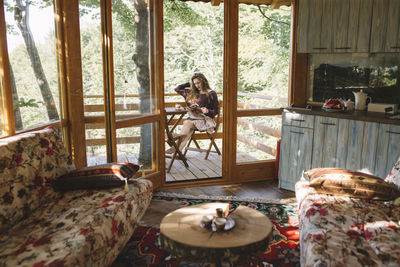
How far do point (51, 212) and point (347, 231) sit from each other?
5.79 feet

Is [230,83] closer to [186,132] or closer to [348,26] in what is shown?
[348,26]

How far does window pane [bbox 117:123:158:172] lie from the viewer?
3535 millimetres

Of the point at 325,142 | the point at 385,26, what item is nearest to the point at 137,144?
the point at 325,142

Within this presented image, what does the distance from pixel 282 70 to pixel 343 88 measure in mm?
719

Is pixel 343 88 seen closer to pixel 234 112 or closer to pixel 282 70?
pixel 282 70

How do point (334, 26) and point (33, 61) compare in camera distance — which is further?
point (334, 26)

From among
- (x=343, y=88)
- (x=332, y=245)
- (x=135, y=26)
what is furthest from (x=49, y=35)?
(x=343, y=88)

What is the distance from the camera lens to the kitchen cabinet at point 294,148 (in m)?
3.74

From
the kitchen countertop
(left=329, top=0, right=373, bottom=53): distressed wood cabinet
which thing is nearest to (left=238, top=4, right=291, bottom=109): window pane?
the kitchen countertop

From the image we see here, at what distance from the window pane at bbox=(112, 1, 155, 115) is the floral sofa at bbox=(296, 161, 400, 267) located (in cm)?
190

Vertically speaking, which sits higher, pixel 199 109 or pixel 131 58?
pixel 131 58

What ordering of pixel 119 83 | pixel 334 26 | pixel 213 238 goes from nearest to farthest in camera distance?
1. pixel 213 238
2. pixel 119 83
3. pixel 334 26

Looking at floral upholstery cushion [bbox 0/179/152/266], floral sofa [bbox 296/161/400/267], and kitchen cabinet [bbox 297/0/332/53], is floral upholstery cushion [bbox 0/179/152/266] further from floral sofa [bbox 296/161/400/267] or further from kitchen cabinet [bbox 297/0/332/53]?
kitchen cabinet [bbox 297/0/332/53]

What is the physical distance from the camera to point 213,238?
182 cm
